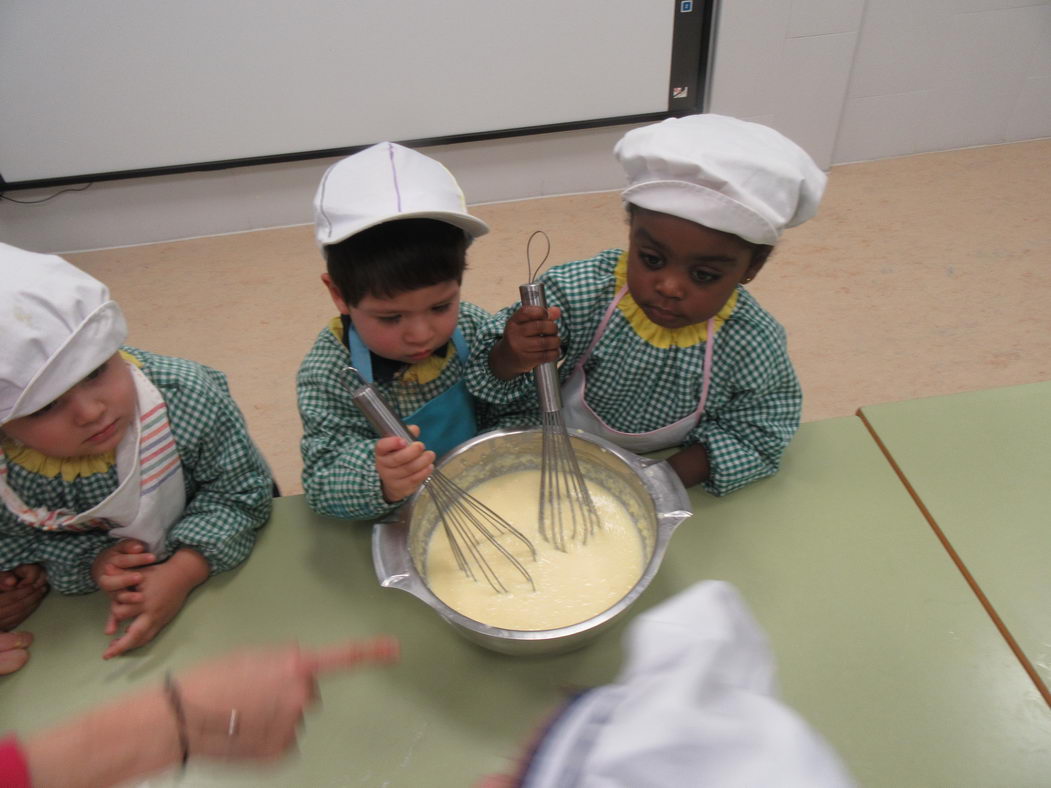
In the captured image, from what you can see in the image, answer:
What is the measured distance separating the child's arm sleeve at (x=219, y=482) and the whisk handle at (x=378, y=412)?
0.72 feet

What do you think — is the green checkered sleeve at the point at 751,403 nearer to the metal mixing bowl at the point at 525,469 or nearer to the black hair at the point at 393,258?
the metal mixing bowl at the point at 525,469

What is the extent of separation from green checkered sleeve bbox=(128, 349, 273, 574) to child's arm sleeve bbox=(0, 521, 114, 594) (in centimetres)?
8

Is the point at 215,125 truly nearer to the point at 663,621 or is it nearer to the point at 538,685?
the point at 538,685

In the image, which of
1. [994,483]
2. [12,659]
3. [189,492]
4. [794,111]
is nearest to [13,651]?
[12,659]

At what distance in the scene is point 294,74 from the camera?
6.23 ft

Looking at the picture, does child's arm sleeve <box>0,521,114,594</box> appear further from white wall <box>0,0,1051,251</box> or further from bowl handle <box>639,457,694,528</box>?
white wall <box>0,0,1051,251</box>

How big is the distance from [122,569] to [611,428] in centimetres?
61

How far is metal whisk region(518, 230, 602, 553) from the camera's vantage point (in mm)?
744

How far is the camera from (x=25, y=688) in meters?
0.64

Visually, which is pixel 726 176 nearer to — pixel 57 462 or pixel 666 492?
pixel 666 492

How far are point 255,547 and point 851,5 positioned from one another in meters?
2.15

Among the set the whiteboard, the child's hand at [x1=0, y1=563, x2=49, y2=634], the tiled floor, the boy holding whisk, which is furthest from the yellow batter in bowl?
the whiteboard

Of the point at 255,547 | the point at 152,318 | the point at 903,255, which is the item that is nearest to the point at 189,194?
the point at 152,318

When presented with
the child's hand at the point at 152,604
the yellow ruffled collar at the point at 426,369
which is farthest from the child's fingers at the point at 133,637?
the yellow ruffled collar at the point at 426,369
